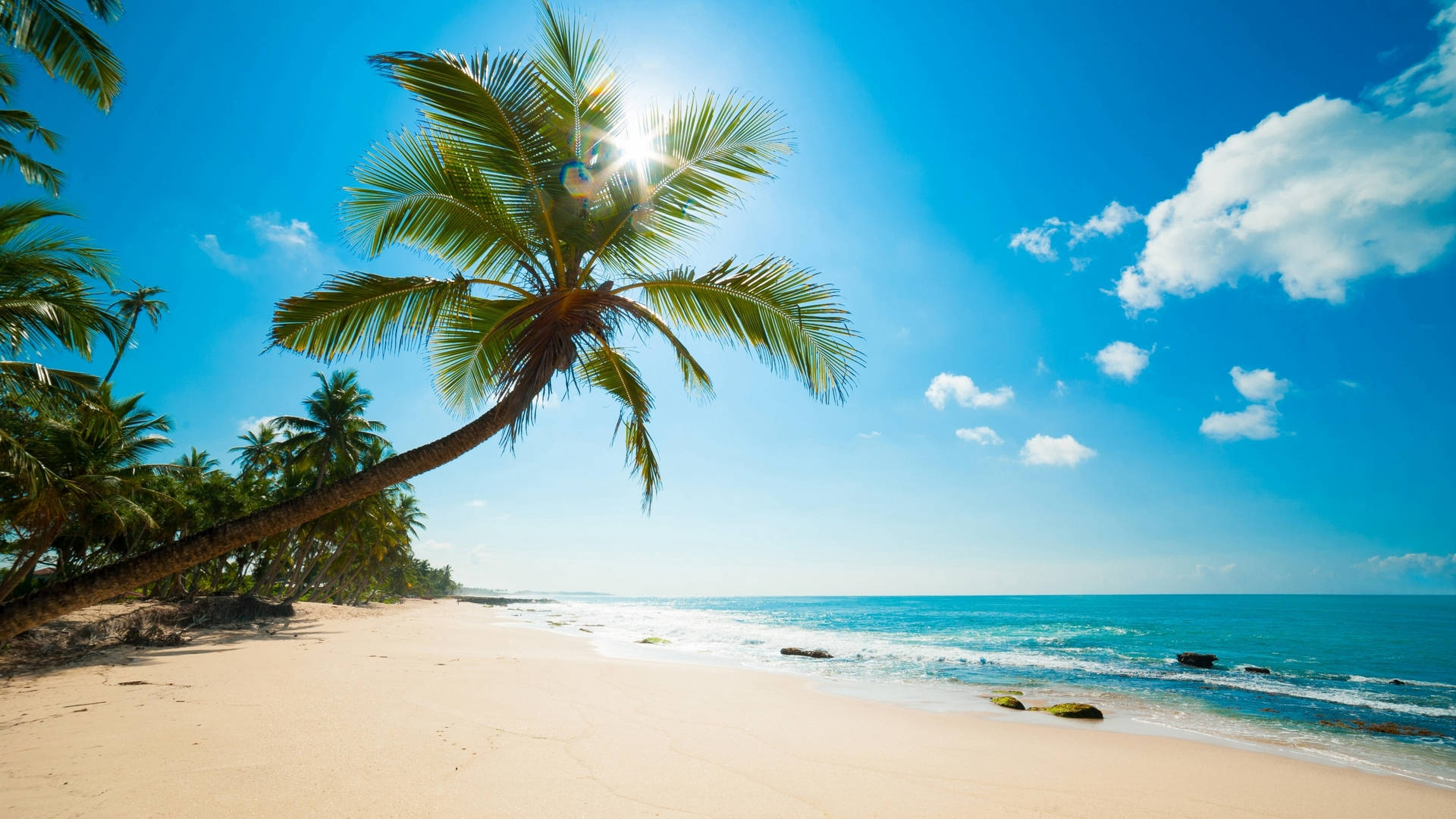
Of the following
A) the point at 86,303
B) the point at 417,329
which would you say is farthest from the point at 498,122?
the point at 86,303

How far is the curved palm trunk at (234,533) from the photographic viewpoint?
98.4 inches

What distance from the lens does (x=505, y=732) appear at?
592 centimetres

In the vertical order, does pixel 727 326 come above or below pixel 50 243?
below

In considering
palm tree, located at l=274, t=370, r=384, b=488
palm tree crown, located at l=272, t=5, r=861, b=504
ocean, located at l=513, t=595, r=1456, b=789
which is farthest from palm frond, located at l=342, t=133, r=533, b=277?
palm tree, located at l=274, t=370, r=384, b=488

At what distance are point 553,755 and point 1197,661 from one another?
25.0 metres

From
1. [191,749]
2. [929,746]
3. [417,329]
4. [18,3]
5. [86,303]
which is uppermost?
[18,3]

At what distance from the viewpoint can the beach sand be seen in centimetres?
407

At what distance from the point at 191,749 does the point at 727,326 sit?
5.53m

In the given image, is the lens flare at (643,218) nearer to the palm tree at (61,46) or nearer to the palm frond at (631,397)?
the palm frond at (631,397)

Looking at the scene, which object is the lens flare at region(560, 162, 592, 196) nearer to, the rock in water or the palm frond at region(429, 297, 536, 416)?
the palm frond at region(429, 297, 536, 416)

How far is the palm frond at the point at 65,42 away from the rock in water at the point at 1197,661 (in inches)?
1171

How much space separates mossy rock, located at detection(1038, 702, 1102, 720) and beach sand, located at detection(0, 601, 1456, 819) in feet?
2.36

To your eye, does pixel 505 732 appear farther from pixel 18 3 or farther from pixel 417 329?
pixel 18 3

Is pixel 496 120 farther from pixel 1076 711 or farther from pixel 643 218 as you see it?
pixel 1076 711
